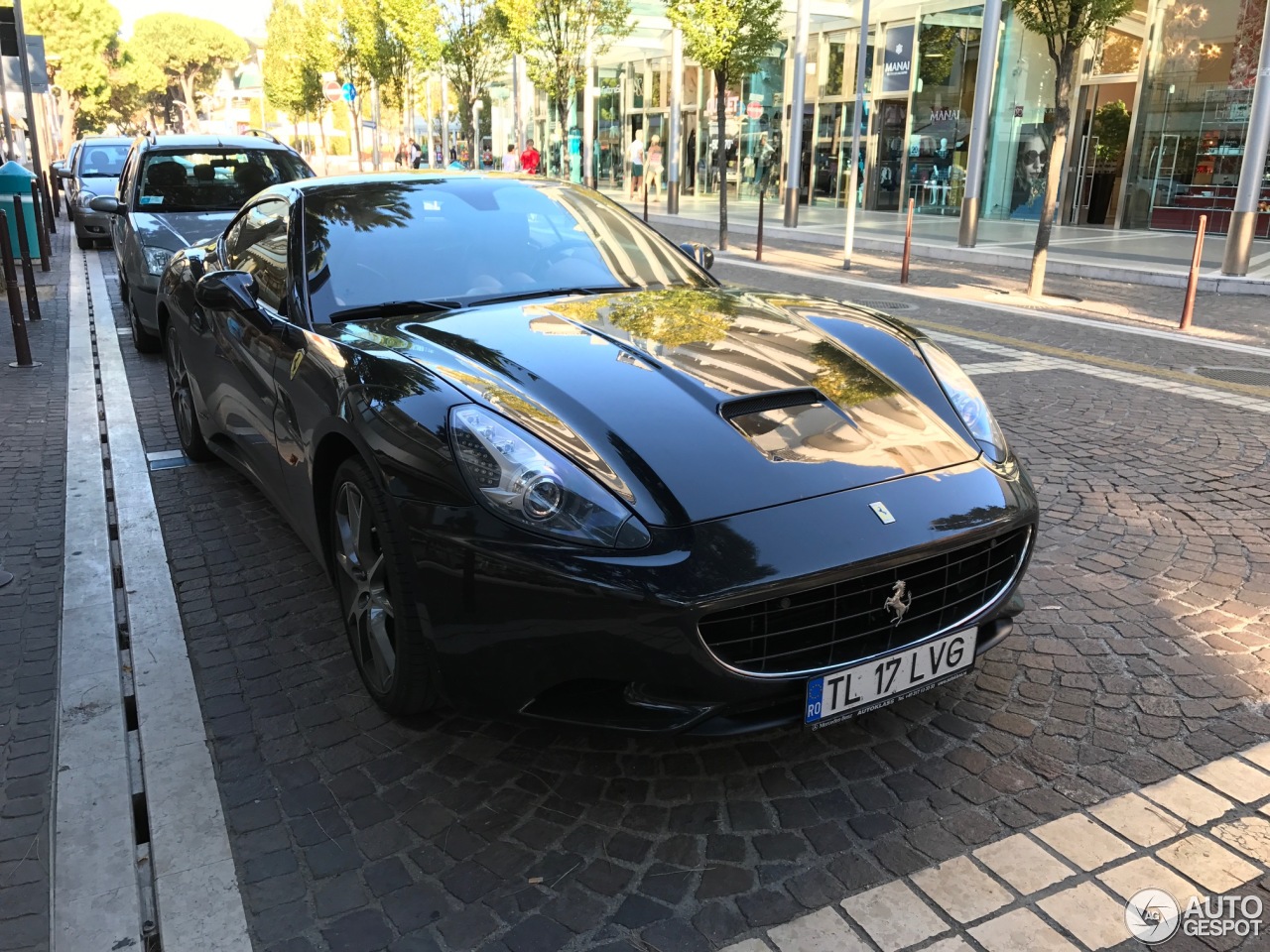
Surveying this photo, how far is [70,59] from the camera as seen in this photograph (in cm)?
4953

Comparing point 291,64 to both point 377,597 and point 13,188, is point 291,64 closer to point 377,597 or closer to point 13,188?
point 13,188

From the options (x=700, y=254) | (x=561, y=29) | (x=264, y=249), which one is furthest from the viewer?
(x=561, y=29)

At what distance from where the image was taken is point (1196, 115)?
2005 centimetres

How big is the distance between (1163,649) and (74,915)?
328cm

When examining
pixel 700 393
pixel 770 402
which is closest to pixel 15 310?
pixel 700 393

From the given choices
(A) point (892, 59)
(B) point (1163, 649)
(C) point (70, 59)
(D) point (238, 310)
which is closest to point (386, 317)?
(D) point (238, 310)

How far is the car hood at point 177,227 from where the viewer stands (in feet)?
26.6

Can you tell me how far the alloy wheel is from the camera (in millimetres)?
2875

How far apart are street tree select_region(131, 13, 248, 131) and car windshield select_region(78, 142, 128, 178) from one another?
74.4 meters

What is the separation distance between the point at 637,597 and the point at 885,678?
0.70 metres

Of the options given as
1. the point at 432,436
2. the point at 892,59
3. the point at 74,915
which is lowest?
the point at 74,915

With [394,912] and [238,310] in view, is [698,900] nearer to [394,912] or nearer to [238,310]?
[394,912]

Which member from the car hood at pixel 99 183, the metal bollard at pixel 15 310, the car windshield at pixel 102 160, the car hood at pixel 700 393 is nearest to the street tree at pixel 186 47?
the car windshield at pixel 102 160

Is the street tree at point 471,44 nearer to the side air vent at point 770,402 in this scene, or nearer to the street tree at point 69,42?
the street tree at point 69,42
